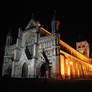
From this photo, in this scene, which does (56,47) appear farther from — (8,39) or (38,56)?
(8,39)

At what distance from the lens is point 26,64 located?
36719mm

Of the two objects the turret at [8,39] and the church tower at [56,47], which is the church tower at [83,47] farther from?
the turret at [8,39]

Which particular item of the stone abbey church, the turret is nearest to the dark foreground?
the stone abbey church

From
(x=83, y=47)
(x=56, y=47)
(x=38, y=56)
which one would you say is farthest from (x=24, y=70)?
(x=83, y=47)

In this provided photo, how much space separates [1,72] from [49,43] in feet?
79.8

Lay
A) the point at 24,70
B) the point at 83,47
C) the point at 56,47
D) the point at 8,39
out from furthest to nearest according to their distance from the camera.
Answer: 1. the point at 83,47
2. the point at 8,39
3. the point at 24,70
4. the point at 56,47

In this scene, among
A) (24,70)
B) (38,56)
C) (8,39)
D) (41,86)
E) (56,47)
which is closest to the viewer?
(41,86)

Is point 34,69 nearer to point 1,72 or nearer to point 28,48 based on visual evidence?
point 28,48

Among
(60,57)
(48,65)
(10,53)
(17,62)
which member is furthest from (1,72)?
(60,57)

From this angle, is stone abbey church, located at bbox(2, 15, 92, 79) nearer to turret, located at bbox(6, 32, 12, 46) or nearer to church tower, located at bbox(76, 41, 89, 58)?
turret, located at bbox(6, 32, 12, 46)

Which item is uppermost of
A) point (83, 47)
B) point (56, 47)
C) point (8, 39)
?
point (83, 47)

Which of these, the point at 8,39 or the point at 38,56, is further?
the point at 8,39

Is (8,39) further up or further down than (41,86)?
further up

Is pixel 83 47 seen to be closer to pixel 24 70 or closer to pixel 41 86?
pixel 24 70
